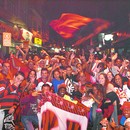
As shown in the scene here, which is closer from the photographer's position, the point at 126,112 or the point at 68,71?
the point at 126,112

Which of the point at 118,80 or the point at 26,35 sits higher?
the point at 26,35

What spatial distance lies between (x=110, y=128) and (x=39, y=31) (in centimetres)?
194

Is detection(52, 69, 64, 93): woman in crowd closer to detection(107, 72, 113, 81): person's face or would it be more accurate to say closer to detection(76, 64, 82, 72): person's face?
detection(76, 64, 82, 72): person's face

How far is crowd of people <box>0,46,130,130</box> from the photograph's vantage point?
470 cm

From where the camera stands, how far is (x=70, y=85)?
188 inches

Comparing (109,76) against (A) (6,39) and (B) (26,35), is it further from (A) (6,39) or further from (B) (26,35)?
(A) (6,39)

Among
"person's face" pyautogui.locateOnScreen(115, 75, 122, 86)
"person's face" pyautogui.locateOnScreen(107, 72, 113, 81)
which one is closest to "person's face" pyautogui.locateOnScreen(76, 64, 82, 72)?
"person's face" pyautogui.locateOnScreen(107, 72, 113, 81)

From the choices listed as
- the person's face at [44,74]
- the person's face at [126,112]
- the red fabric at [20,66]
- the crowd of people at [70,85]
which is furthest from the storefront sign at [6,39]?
the person's face at [126,112]

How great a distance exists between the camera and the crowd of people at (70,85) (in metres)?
4.70

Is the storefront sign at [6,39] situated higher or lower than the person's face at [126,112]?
higher

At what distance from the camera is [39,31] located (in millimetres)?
4727

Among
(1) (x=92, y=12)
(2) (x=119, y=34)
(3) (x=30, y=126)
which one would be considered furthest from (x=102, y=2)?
(3) (x=30, y=126)

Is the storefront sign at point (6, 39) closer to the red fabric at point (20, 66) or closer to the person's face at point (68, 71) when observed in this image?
the red fabric at point (20, 66)

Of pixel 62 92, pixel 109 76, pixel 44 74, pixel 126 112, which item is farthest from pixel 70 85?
pixel 126 112
